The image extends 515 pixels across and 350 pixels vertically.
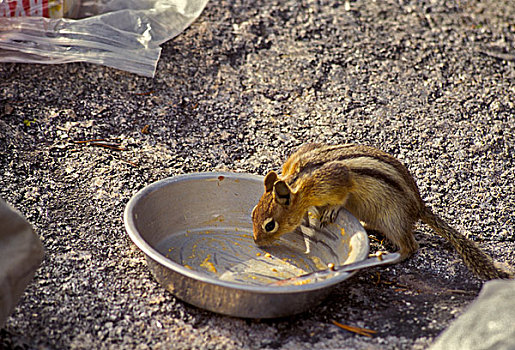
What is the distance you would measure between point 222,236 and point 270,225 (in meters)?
0.34

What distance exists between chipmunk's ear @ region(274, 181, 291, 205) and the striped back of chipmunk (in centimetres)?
13

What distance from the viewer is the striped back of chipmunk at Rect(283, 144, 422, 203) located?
3.26 metres

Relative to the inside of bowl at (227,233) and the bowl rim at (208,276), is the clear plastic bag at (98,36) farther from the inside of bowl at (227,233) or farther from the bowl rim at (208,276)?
the bowl rim at (208,276)

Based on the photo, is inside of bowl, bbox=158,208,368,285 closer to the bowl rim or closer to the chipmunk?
the chipmunk

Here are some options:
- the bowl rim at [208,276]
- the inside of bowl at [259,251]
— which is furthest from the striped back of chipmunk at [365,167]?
the bowl rim at [208,276]

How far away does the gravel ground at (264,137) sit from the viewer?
9.18ft

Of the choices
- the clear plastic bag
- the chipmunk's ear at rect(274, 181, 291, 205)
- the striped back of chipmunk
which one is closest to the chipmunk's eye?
the chipmunk's ear at rect(274, 181, 291, 205)

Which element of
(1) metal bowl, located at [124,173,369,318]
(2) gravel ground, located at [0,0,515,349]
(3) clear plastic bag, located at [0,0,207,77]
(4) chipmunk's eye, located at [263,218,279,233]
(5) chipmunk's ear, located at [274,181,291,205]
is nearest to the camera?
(2) gravel ground, located at [0,0,515,349]

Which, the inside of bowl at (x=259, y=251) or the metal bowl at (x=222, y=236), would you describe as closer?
the metal bowl at (x=222, y=236)

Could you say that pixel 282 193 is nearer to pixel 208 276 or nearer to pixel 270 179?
pixel 270 179

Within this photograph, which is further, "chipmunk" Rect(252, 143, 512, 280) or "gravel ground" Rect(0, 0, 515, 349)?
"chipmunk" Rect(252, 143, 512, 280)

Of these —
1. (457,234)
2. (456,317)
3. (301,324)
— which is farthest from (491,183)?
(301,324)

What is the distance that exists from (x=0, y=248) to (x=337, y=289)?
1523 mm

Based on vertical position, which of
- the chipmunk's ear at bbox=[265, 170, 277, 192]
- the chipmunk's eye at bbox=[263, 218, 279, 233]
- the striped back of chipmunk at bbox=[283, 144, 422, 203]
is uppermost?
the striped back of chipmunk at bbox=[283, 144, 422, 203]
